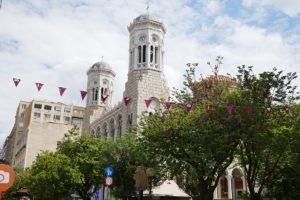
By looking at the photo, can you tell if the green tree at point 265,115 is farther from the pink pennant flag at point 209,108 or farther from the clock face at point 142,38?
the clock face at point 142,38

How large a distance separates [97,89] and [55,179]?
4170 cm

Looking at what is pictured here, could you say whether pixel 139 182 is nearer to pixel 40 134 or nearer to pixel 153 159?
pixel 153 159

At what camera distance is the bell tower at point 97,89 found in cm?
7050

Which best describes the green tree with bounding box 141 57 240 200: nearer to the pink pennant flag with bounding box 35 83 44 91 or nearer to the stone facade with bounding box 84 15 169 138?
the pink pennant flag with bounding box 35 83 44 91

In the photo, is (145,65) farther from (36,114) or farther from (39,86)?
(36,114)

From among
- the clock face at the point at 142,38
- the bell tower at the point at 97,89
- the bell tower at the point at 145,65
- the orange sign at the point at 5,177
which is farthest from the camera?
the bell tower at the point at 97,89

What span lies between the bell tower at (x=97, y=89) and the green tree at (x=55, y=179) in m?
37.2

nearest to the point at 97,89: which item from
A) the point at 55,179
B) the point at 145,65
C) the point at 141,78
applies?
the point at 145,65

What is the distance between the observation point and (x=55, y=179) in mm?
31016

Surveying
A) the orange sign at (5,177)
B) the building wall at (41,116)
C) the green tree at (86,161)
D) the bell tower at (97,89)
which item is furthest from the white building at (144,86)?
the orange sign at (5,177)

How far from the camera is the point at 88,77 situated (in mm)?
74188

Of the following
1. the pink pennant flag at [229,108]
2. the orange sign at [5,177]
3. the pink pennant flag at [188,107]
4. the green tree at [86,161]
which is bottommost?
the orange sign at [5,177]

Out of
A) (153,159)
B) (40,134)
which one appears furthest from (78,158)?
(40,134)

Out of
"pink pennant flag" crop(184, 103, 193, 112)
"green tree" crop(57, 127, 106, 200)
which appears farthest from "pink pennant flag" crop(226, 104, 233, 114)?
"green tree" crop(57, 127, 106, 200)
